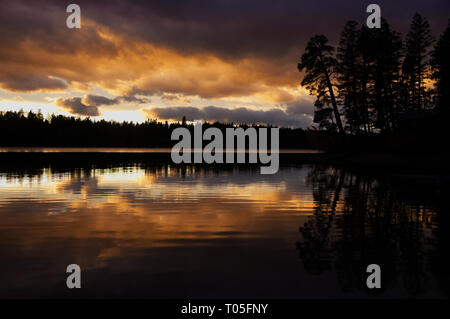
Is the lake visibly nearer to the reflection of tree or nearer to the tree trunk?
the reflection of tree

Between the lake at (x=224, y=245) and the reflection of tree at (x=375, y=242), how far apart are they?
0.10ft

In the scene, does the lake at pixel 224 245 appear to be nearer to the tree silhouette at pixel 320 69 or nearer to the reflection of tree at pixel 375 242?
the reflection of tree at pixel 375 242

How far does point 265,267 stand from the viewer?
25.8ft

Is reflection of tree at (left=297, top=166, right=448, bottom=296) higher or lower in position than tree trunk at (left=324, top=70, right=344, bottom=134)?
lower

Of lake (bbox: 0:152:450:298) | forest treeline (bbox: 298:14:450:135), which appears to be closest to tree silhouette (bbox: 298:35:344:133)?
forest treeline (bbox: 298:14:450:135)

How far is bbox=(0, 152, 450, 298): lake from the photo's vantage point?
6.77 m

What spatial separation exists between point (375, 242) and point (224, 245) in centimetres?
408

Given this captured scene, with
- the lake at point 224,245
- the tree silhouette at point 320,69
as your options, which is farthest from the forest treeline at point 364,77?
the lake at point 224,245

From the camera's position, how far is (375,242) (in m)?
9.79

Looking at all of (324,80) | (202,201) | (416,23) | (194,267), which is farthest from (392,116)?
(194,267)

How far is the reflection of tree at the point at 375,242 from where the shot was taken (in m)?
7.30

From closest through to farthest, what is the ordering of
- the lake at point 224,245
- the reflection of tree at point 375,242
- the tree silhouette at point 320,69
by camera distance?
the lake at point 224,245 → the reflection of tree at point 375,242 → the tree silhouette at point 320,69

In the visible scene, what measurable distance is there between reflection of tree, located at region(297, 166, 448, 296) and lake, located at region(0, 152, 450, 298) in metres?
0.03
